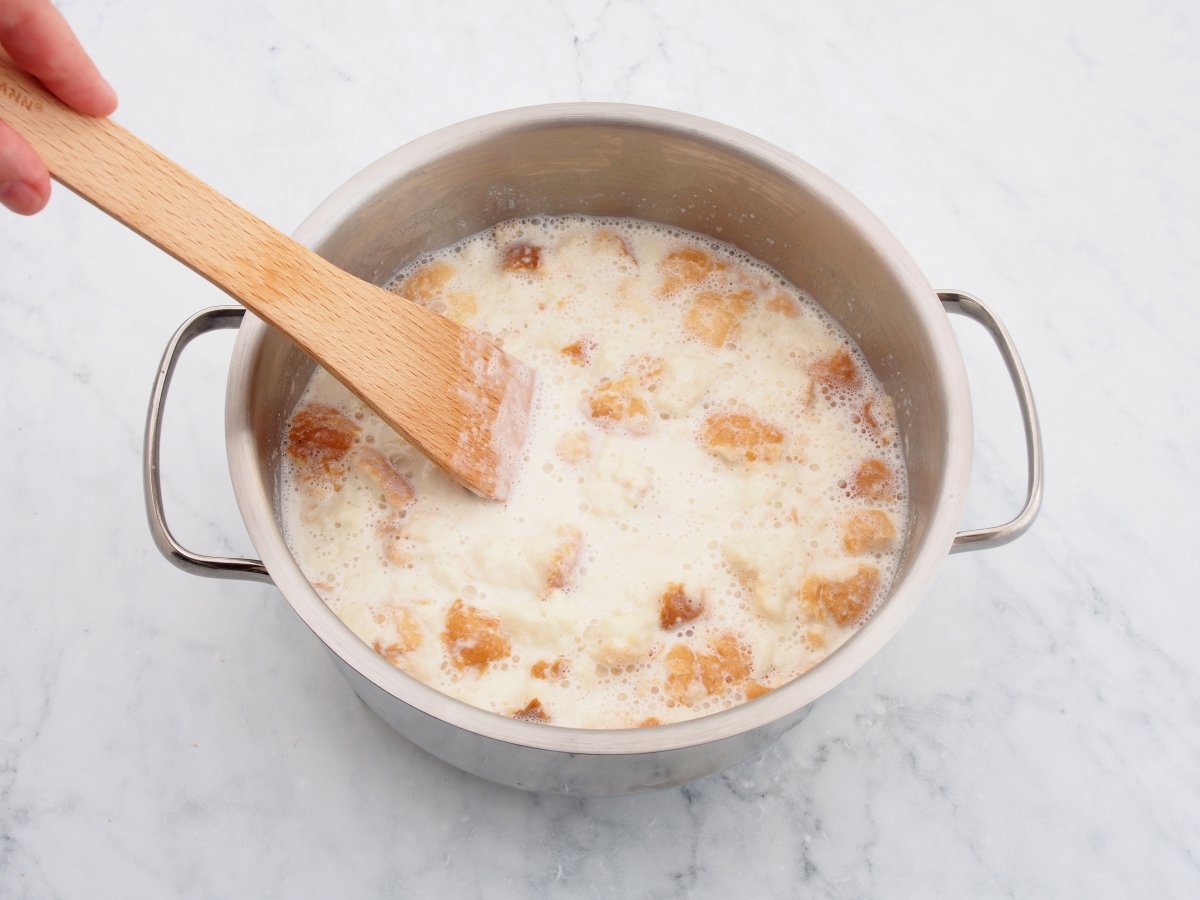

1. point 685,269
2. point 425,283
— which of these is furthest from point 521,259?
point 685,269

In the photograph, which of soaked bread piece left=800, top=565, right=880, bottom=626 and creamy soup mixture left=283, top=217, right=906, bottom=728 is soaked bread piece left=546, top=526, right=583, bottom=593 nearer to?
creamy soup mixture left=283, top=217, right=906, bottom=728

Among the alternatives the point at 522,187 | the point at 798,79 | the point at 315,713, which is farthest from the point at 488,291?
the point at 798,79

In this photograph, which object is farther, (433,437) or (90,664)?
(90,664)

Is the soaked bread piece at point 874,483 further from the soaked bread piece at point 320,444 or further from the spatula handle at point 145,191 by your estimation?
the spatula handle at point 145,191

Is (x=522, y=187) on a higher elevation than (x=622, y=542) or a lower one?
higher

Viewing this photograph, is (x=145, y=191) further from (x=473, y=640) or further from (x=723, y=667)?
(x=723, y=667)

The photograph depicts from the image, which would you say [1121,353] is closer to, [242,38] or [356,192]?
[356,192]

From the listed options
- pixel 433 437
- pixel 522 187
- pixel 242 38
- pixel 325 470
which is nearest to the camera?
pixel 433 437
